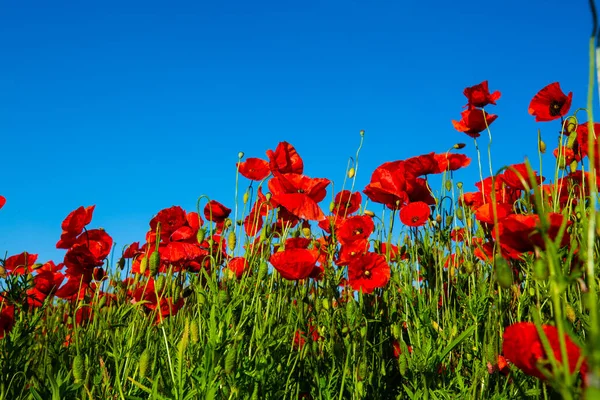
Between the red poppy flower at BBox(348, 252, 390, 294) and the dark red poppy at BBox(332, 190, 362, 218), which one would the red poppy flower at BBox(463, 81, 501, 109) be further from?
the red poppy flower at BBox(348, 252, 390, 294)

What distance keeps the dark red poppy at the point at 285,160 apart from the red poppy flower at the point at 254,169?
159 mm

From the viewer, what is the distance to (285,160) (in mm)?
2693

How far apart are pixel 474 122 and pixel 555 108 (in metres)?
0.43

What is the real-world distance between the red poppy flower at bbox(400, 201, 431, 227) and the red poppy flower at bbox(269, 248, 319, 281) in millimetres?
651

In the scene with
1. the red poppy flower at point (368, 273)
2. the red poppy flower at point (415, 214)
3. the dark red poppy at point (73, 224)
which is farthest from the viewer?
the dark red poppy at point (73, 224)

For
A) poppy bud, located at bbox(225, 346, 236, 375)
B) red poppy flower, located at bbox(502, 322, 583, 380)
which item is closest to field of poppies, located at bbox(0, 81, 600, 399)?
poppy bud, located at bbox(225, 346, 236, 375)

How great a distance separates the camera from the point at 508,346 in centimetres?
90

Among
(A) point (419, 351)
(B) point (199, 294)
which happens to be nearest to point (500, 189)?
(A) point (419, 351)

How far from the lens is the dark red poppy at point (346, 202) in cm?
292

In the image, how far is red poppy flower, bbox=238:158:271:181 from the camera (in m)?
2.86

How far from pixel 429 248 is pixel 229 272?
1152 millimetres

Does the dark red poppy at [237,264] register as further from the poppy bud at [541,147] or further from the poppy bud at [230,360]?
the poppy bud at [541,147]

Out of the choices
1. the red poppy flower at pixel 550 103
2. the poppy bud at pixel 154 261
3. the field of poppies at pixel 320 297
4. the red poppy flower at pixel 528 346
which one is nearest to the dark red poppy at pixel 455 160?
the field of poppies at pixel 320 297

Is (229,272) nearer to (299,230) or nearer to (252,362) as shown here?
(252,362)
